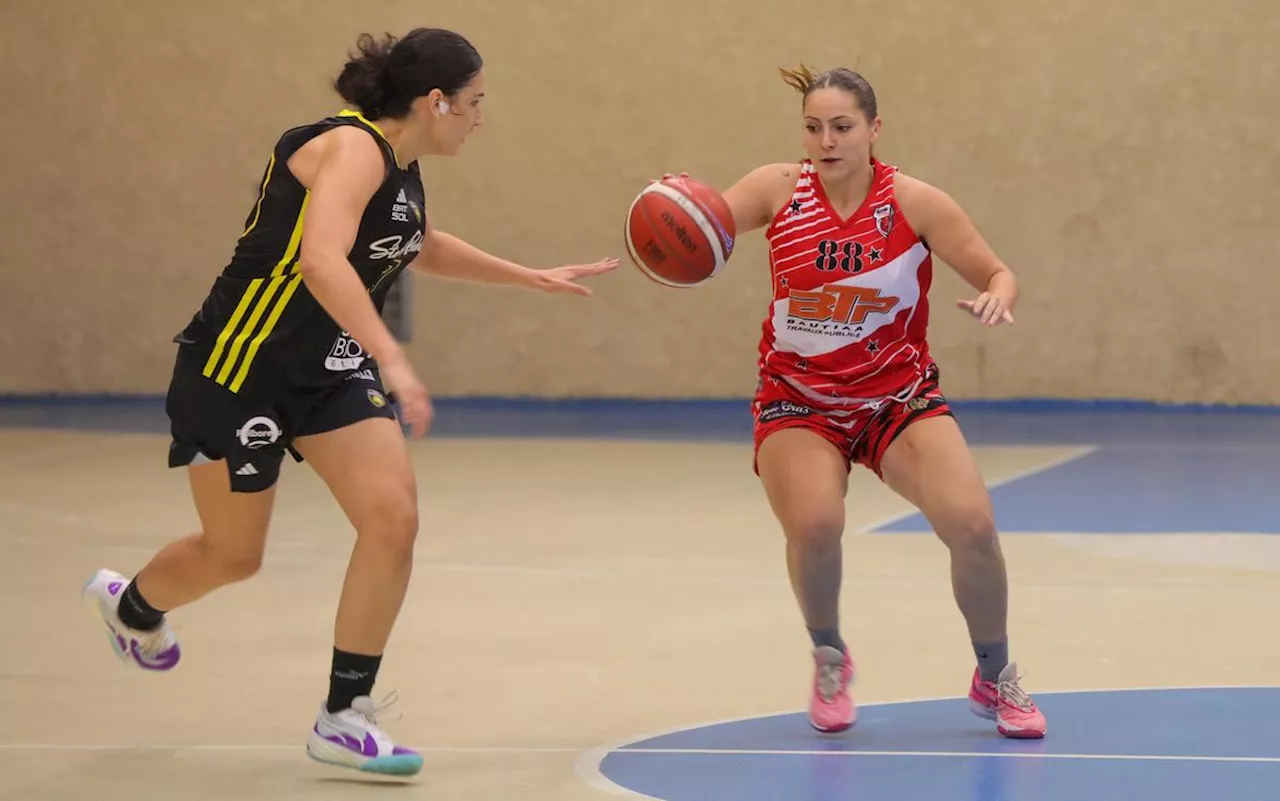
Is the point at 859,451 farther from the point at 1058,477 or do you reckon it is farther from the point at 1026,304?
the point at 1026,304

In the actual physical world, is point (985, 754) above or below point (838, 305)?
below

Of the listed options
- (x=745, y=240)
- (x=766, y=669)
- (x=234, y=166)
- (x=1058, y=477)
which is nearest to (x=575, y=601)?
(x=766, y=669)

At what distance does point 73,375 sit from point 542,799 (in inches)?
425

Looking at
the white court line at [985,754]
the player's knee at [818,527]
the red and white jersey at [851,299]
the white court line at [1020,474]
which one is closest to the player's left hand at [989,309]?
the red and white jersey at [851,299]

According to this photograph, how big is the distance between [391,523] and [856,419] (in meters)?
1.23

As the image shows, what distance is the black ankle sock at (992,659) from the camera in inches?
172

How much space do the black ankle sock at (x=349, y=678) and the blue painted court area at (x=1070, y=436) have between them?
4007 mm

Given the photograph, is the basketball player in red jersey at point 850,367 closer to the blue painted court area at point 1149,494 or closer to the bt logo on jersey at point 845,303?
the bt logo on jersey at point 845,303

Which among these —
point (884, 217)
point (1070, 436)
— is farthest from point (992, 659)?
point (1070, 436)

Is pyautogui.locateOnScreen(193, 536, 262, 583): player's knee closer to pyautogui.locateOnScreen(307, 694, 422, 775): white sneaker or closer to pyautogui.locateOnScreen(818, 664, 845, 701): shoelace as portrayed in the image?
pyautogui.locateOnScreen(307, 694, 422, 775): white sneaker

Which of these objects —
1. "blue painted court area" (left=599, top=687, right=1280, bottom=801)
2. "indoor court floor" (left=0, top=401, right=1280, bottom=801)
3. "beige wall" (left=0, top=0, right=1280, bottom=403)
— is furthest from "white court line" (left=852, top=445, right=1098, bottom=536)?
"blue painted court area" (left=599, top=687, right=1280, bottom=801)

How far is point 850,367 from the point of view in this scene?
4.46 metres

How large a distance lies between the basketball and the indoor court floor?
113 centimetres

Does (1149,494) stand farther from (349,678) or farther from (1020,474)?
(349,678)
